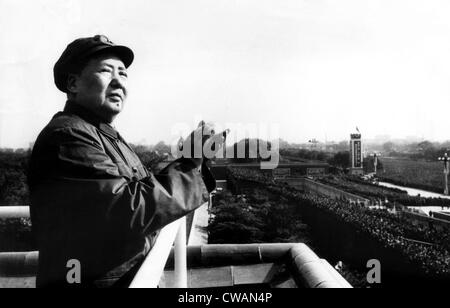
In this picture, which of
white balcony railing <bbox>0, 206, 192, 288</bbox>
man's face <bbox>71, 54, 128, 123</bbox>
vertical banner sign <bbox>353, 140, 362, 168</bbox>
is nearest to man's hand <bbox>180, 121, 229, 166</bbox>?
white balcony railing <bbox>0, 206, 192, 288</bbox>

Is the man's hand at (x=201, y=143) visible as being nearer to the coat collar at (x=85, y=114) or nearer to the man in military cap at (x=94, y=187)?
the man in military cap at (x=94, y=187)

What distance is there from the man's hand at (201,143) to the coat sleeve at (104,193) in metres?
0.09

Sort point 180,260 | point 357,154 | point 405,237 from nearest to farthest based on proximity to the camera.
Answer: point 180,260 → point 405,237 → point 357,154

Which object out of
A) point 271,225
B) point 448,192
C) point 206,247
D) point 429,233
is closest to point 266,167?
point 448,192

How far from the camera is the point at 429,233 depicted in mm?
14164

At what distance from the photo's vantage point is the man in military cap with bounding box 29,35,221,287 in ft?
3.47

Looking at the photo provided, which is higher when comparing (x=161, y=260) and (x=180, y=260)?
(x=161, y=260)

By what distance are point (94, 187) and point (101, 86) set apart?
0.53 m

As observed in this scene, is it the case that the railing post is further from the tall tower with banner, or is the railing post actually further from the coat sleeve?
the tall tower with banner

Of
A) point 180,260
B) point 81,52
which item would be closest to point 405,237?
point 180,260

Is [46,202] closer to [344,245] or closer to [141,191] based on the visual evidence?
[141,191]

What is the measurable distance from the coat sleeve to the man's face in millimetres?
311

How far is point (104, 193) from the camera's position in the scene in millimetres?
1039

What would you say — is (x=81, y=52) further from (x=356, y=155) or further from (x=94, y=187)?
(x=356, y=155)
